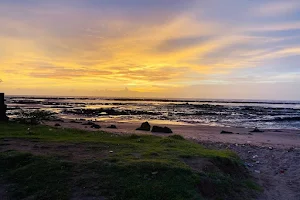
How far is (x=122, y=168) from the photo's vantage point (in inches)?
285

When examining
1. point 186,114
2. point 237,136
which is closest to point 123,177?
point 237,136

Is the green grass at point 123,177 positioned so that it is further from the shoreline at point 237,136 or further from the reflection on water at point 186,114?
the reflection on water at point 186,114

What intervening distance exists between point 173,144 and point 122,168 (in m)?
4.30

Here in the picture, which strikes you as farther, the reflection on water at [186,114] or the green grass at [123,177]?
the reflection on water at [186,114]

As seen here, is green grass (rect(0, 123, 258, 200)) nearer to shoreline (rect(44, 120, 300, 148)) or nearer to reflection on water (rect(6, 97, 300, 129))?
shoreline (rect(44, 120, 300, 148))

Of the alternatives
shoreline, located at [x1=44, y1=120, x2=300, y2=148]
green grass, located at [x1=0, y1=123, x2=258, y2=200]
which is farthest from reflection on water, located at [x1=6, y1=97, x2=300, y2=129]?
green grass, located at [x1=0, y1=123, x2=258, y2=200]

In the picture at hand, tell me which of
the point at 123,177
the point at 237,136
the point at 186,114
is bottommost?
the point at 237,136

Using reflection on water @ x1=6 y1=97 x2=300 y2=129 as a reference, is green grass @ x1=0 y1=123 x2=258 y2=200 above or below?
above

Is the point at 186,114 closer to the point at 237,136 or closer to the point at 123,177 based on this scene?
the point at 237,136

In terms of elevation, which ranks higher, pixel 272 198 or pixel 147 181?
pixel 147 181

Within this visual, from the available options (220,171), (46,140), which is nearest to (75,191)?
(220,171)

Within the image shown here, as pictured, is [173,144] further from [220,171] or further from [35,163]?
[35,163]

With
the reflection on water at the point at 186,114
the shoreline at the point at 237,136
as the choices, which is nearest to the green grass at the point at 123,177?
the shoreline at the point at 237,136

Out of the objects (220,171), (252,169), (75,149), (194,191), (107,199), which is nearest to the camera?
(107,199)
